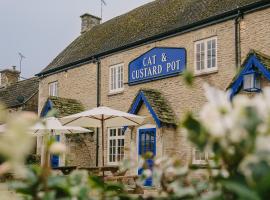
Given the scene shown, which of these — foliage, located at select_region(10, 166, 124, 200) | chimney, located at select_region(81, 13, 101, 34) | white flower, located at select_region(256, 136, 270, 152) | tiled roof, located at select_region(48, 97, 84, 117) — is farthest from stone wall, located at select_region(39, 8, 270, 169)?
white flower, located at select_region(256, 136, 270, 152)

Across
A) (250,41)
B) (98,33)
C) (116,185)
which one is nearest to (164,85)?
(250,41)

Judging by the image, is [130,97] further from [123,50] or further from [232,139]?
[232,139]

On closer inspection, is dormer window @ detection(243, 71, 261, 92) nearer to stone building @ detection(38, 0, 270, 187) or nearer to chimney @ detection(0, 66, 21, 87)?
stone building @ detection(38, 0, 270, 187)

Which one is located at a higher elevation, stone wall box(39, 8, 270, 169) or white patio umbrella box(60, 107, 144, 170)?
stone wall box(39, 8, 270, 169)

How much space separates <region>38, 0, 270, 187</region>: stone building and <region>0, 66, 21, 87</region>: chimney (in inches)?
495

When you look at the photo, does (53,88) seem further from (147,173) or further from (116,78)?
(147,173)

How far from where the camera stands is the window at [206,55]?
14.6 metres

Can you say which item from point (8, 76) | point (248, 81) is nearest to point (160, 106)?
point (248, 81)

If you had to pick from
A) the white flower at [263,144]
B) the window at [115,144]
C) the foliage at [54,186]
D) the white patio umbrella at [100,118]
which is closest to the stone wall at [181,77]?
the window at [115,144]

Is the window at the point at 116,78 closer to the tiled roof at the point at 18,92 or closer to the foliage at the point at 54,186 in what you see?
the tiled roof at the point at 18,92

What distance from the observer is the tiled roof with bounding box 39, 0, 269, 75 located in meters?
15.0

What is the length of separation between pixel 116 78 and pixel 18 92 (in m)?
13.7

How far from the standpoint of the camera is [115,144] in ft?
60.2

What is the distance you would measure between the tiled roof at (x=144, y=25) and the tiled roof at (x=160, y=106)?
231cm
